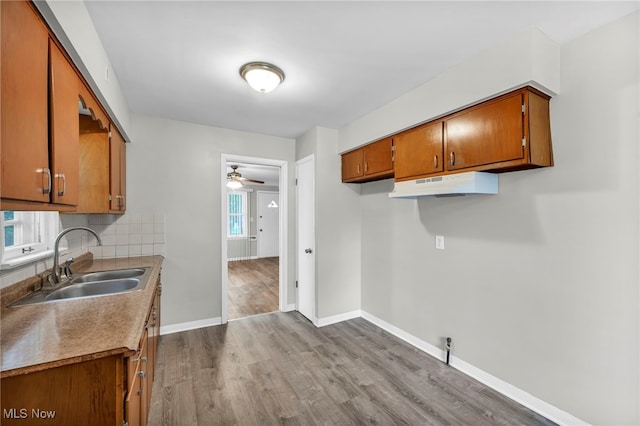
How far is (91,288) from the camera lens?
6.64 feet

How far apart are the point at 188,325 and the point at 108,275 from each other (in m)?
1.25

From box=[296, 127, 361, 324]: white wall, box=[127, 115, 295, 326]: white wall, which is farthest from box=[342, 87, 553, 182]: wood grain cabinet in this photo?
box=[127, 115, 295, 326]: white wall

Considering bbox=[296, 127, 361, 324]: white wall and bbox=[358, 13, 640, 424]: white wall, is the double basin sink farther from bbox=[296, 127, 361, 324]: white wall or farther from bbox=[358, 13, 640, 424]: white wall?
bbox=[358, 13, 640, 424]: white wall

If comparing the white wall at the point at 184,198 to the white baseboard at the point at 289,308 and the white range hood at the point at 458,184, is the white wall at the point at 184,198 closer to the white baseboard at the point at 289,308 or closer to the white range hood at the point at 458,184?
the white baseboard at the point at 289,308

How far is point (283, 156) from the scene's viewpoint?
3.90m

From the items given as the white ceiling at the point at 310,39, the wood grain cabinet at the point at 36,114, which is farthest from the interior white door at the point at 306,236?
the wood grain cabinet at the point at 36,114

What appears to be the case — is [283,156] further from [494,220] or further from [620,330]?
[620,330]

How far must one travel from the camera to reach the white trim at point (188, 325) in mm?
3125

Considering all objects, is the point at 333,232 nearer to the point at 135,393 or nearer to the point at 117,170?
the point at 117,170

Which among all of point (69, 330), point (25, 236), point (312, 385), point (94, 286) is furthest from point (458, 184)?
point (25, 236)

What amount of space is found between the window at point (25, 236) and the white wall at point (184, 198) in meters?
0.95

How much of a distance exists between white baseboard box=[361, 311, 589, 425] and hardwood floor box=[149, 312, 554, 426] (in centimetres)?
6

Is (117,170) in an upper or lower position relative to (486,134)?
lower

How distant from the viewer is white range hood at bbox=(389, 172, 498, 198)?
1.99 m
